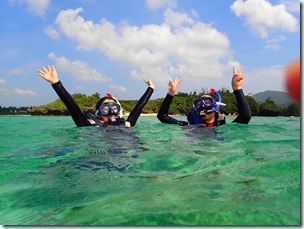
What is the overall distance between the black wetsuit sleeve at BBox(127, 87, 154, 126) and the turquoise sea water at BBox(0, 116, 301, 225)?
247 centimetres

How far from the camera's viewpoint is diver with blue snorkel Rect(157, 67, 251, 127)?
502cm

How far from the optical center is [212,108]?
566cm

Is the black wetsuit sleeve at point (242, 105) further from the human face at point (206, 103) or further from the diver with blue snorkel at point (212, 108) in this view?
the human face at point (206, 103)

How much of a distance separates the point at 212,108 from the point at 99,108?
2.33 metres

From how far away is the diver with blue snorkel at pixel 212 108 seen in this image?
198 inches

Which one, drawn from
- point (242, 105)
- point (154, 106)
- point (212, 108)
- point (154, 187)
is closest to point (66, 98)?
point (212, 108)

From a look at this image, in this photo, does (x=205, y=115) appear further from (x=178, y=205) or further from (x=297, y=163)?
(x=178, y=205)

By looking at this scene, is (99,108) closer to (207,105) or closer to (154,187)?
(207,105)

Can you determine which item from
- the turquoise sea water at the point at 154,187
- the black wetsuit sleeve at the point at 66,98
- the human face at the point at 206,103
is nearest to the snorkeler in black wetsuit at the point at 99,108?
the black wetsuit sleeve at the point at 66,98

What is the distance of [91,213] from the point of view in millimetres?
1570

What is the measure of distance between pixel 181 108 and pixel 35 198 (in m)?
28.1

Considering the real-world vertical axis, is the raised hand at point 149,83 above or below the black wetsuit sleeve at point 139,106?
above

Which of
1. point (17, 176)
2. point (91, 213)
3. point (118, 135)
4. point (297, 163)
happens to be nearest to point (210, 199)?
point (91, 213)

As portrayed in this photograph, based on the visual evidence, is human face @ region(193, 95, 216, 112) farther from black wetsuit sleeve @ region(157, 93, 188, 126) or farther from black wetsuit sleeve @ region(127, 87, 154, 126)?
black wetsuit sleeve @ region(127, 87, 154, 126)
